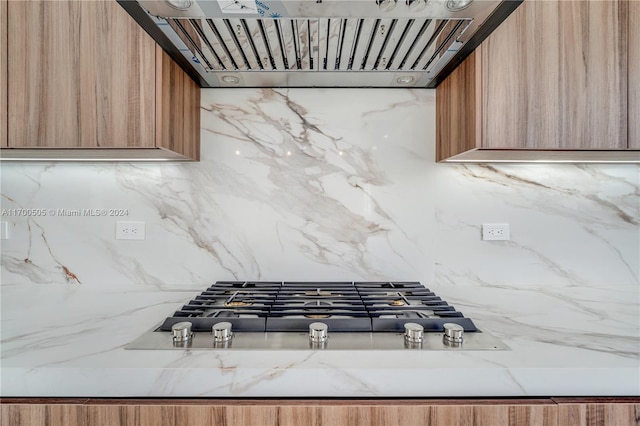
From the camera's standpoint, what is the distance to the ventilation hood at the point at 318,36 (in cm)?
91

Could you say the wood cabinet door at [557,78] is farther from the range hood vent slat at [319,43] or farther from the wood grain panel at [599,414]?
the wood grain panel at [599,414]

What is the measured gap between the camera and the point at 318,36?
1055 millimetres

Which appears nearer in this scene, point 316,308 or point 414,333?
point 414,333

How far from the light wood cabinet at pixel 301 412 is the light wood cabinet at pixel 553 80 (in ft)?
2.40

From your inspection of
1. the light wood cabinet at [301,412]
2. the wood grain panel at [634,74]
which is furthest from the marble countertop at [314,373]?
the wood grain panel at [634,74]

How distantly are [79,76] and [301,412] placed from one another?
3.88 feet

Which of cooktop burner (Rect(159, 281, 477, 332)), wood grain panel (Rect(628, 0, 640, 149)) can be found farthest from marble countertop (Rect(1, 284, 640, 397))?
wood grain panel (Rect(628, 0, 640, 149))

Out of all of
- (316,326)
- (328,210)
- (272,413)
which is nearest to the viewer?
(272,413)

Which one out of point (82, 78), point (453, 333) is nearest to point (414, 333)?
point (453, 333)

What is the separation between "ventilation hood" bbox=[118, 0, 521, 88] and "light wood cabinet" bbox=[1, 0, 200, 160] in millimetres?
131

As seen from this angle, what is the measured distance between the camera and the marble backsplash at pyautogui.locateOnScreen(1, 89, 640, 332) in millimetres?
1499

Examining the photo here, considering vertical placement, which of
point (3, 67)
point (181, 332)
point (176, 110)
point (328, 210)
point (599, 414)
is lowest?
point (599, 414)

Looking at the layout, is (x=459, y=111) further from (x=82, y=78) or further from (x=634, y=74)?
A: (x=82, y=78)

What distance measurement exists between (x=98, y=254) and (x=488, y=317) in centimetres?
152
